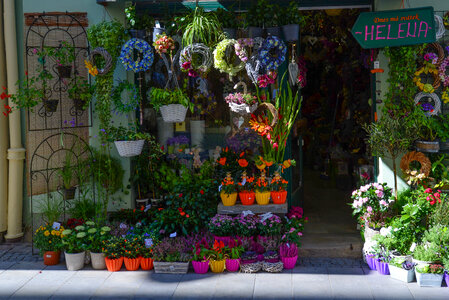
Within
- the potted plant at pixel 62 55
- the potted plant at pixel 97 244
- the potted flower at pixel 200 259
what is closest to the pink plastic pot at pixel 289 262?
the potted flower at pixel 200 259

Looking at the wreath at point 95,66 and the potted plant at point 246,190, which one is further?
the wreath at point 95,66

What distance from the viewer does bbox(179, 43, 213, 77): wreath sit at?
8062 mm

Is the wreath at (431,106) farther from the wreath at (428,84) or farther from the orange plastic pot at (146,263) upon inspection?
the orange plastic pot at (146,263)

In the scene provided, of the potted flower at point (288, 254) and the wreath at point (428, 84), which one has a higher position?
the wreath at point (428, 84)

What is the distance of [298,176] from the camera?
9773 mm

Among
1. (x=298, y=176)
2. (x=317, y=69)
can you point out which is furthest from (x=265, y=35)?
(x=317, y=69)

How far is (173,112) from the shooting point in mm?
8359

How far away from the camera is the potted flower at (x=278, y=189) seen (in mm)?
8148

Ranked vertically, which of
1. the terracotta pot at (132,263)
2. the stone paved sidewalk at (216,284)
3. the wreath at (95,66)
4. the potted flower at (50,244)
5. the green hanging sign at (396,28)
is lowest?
the stone paved sidewalk at (216,284)

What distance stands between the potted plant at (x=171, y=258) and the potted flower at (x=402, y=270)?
2639 millimetres

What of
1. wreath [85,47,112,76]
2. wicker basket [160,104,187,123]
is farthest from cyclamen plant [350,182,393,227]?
wreath [85,47,112,76]

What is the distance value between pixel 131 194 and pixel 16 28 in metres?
3.20

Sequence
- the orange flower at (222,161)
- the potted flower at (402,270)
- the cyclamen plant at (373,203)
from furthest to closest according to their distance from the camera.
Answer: the orange flower at (222,161) → the cyclamen plant at (373,203) → the potted flower at (402,270)

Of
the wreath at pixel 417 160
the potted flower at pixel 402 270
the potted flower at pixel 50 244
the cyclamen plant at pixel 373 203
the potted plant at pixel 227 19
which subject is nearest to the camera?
the potted flower at pixel 402 270
